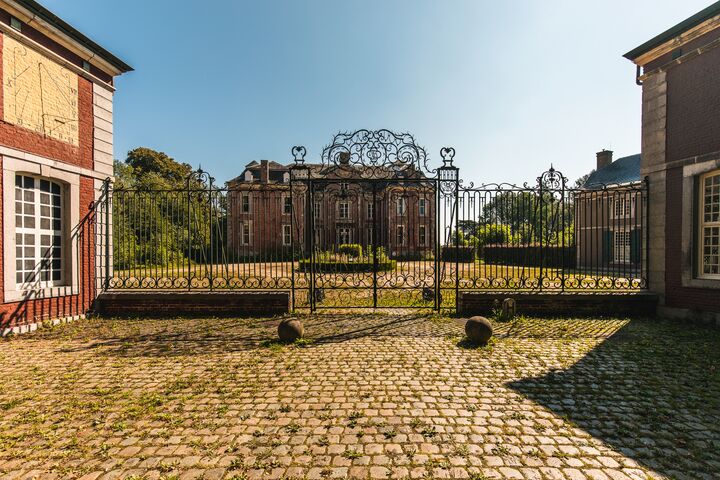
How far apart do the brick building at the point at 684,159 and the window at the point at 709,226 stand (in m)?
0.02

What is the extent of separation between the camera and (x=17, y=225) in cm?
723

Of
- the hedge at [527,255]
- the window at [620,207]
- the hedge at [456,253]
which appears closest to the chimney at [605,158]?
the window at [620,207]

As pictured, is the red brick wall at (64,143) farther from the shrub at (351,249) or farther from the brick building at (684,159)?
the brick building at (684,159)

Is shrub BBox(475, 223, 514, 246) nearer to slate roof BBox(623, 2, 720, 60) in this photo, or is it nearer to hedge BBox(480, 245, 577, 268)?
hedge BBox(480, 245, 577, 268)

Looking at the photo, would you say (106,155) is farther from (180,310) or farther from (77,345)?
(77,345)

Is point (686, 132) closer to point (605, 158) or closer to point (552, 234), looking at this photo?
point (552, 234)

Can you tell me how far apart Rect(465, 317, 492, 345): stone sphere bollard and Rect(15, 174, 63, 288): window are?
9094 millimetres

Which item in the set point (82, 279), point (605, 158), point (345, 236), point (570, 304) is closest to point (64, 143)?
point (82, 279)

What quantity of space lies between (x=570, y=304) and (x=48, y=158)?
1257cm

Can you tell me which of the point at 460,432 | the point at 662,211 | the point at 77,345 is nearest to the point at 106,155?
the point at 77,345

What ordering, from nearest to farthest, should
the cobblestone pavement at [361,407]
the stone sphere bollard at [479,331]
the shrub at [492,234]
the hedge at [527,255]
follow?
the cobblestone pavement at [361,407], the stone sphere bollard at [479,331], the hedge at [527,255], the shrub at [492,234]

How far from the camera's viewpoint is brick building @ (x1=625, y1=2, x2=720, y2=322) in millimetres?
7465

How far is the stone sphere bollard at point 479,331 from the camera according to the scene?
622 centimetres

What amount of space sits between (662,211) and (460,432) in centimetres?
846
